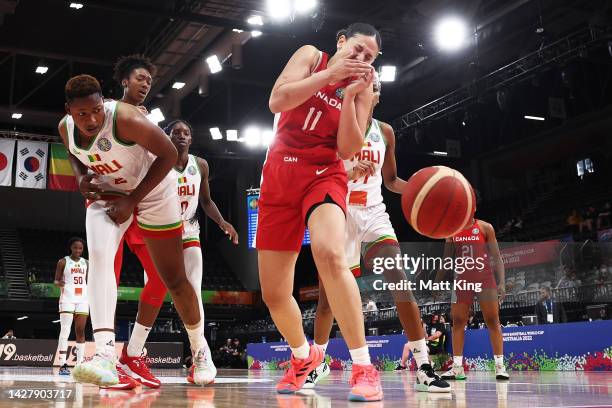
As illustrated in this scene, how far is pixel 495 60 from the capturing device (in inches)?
711

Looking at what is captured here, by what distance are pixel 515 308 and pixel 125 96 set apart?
9.10m

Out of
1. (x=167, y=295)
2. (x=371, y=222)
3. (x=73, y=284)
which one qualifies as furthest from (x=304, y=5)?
(x=167, y=295)

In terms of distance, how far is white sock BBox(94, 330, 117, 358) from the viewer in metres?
3.60

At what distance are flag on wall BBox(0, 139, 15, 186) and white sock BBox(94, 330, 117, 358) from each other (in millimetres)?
16308

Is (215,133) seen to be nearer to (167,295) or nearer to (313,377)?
(167,295)

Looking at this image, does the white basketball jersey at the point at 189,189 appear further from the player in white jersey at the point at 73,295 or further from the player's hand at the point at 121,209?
the player in white jersey at the point at 73,295

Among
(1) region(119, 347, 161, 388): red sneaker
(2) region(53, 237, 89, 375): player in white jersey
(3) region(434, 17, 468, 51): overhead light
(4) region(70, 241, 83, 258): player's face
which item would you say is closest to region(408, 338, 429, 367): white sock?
(1) region(119, 347, 161, 388): red sneaker

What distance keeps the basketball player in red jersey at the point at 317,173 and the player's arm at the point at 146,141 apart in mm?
624

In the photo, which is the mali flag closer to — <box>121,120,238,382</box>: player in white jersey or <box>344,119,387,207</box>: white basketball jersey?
<box>121,120,238,382</box>: player in white jersey

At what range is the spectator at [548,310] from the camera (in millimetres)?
10492

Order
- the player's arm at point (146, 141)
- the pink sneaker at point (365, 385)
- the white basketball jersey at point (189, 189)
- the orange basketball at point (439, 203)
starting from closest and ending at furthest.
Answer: the pink sneaker at point (365, 385) < the player's arm at point (146, 141) < the orange basketball at point (439, 203) < the white basketball jersey at point (189, 189)

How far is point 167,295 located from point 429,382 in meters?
20.3

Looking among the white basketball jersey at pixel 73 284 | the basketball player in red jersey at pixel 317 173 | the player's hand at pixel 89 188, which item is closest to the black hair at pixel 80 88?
the player's hand at pixel 89 188

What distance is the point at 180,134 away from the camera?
A: 5500mm
